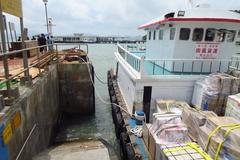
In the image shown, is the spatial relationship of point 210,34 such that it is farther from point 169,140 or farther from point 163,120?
point 169,140

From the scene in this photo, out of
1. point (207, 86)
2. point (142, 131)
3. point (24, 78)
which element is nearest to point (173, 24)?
point (207, 86)

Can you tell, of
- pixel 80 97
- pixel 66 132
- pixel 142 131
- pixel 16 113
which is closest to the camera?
pixel 16 113

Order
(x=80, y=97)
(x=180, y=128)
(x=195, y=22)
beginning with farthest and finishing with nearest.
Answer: (x=80, y=97) → (x=195, y=22) → (x=180, y=128)

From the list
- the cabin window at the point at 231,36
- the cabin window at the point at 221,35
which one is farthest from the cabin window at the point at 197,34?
the cabin window at the point at 231,36

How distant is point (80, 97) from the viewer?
28.6ft

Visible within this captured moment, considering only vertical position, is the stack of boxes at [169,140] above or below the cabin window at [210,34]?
below

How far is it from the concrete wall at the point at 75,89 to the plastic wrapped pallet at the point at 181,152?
5.86 meters

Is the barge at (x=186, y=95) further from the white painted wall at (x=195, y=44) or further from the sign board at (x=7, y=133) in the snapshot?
the sign board at (x=7, y=133)

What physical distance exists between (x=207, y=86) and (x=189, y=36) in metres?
2.12

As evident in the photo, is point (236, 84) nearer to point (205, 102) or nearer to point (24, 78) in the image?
point (205, 102)

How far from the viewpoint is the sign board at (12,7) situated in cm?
320

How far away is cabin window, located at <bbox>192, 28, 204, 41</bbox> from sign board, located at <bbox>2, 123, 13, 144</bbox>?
19.9 ft

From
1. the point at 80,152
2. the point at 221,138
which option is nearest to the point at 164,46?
the point at 221,138

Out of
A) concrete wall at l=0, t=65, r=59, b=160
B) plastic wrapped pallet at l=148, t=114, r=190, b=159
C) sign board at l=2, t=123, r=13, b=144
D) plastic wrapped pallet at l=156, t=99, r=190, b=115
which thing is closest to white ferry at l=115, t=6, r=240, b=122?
plastic wrapped pallet at l=156, t=99, r=190, b=115
